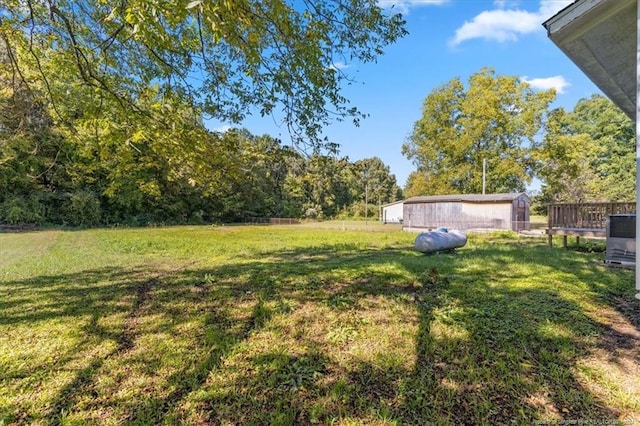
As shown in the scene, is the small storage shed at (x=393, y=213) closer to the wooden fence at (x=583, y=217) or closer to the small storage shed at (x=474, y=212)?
the small storage shed at (x=474, y=212)

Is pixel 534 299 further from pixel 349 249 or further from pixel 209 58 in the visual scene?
pixel 349 249

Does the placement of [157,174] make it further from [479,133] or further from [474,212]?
[479,133]

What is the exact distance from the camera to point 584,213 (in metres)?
8.28

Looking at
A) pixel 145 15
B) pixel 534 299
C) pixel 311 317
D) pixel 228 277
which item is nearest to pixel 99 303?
pixel 228 277

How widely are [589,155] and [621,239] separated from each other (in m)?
23.7

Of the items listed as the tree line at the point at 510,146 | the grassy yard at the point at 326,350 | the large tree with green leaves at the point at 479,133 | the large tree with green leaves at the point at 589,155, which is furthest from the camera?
the large tree with green leaves at the point at 479,133

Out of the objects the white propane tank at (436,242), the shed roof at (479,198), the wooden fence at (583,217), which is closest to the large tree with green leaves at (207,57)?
the white propane tank at (436,242)

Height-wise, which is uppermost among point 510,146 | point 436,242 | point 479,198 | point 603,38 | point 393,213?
point 510,146

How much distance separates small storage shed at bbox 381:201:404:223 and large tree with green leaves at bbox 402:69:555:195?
9958mm

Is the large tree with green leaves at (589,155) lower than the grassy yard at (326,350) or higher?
higher

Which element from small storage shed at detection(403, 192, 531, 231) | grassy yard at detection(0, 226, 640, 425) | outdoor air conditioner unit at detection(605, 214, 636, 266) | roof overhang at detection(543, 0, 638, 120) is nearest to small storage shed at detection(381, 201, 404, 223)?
small storage shed at detection(403, 192, 531, 231)

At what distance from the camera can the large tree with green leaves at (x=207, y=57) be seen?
3.33m

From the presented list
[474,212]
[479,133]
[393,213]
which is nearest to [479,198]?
[474,212]

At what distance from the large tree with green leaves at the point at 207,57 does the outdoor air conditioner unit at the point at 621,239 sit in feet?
15.5
